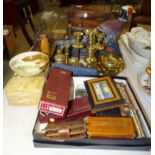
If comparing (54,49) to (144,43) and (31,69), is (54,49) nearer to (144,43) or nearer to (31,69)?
(31,69)

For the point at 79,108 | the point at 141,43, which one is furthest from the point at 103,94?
the point at 141,43

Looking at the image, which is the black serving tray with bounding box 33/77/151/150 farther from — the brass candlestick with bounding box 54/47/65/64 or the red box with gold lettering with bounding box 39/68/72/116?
the brass candlestick with bounding box 54/47/65/64

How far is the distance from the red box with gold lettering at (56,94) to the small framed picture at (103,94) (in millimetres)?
69

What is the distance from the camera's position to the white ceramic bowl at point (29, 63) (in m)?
0.66

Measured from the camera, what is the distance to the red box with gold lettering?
523 millimetres

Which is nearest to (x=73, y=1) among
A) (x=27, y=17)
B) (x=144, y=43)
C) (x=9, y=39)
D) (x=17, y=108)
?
(x=9, y=39)

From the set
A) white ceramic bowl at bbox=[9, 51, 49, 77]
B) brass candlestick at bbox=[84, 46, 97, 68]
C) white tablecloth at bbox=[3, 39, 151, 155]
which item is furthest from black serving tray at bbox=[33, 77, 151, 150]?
brass candlestick at bbox=[84, 46, 97, 68]

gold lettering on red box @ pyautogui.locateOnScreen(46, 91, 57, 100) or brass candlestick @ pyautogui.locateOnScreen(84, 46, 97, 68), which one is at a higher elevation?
brass candlestick @ pyautogui.locateOnScreen(84, 46, 97, 68)

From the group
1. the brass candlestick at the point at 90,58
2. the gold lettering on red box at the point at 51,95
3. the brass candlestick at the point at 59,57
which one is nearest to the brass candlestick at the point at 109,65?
the brass candlestick at the point at 90,58

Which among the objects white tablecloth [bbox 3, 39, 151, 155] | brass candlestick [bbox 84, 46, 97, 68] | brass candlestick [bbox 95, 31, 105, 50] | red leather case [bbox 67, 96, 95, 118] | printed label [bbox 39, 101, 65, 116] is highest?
brass candlestick [bbox 95, 31, 105, 50]

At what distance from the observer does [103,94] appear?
1.94ft

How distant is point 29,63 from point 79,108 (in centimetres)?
24

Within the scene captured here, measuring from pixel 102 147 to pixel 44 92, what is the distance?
20 centimetres

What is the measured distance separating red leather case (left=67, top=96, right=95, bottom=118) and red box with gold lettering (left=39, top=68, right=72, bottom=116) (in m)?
0.04
